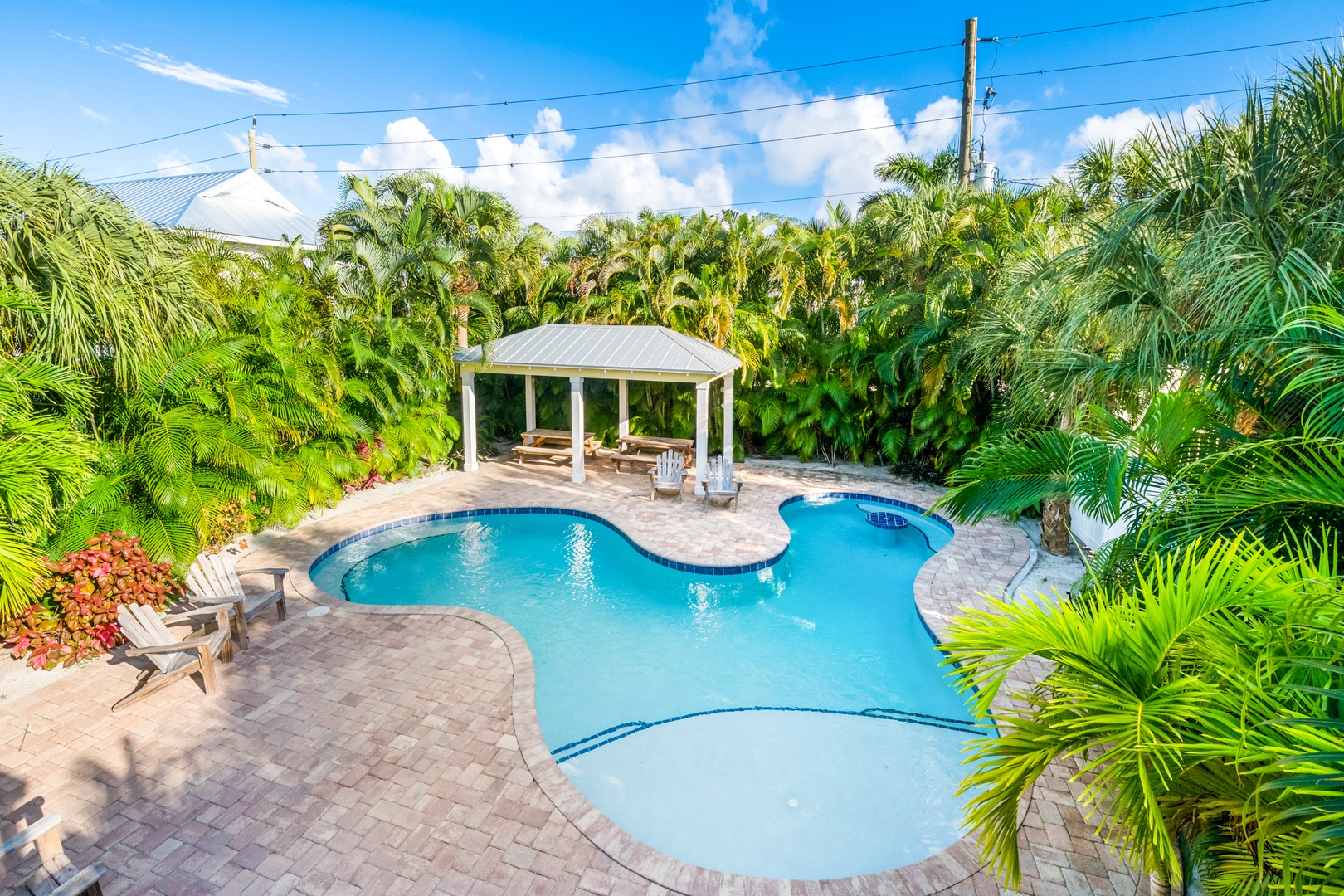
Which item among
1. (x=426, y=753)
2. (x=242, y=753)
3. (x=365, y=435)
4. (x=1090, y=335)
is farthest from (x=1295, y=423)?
(x=365, y=435)

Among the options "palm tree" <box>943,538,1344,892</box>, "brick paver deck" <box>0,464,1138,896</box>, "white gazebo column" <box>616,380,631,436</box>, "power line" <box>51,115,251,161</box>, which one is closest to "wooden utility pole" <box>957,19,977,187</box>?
"white gazebo column" <box>616,380,631,436</box>

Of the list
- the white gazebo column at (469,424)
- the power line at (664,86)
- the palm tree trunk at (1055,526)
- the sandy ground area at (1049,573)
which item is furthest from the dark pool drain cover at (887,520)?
the power line at (664,86)

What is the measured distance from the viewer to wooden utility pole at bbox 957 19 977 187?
46.9 ft

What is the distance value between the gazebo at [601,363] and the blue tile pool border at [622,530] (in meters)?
1.95

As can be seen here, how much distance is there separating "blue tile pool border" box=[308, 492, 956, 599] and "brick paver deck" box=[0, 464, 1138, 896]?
10.1 feet

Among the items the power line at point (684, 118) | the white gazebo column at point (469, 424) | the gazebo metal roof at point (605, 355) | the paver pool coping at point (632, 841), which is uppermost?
the power line at point (684, 118)

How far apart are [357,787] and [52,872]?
1654 mm

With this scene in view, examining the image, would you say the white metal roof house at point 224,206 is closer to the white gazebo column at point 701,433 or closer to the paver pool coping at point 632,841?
the white gazebo column at point 701,433

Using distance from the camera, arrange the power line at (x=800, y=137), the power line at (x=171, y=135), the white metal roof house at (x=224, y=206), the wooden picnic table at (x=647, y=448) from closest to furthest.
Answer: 1. the power line at (x=800, y=137)
2. the wooden picnic table at (x=647, y=448)
3. the white metal roof house at (x=224, y=206)
4. the power line at (x=171, y=135)

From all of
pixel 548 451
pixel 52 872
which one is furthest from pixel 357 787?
pixel 548 451

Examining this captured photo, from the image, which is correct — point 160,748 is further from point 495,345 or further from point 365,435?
point 495,345

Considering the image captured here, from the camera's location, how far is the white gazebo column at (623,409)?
15.3 metres

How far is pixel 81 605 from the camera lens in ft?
21.1

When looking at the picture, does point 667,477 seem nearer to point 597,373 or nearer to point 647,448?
point 597,373
